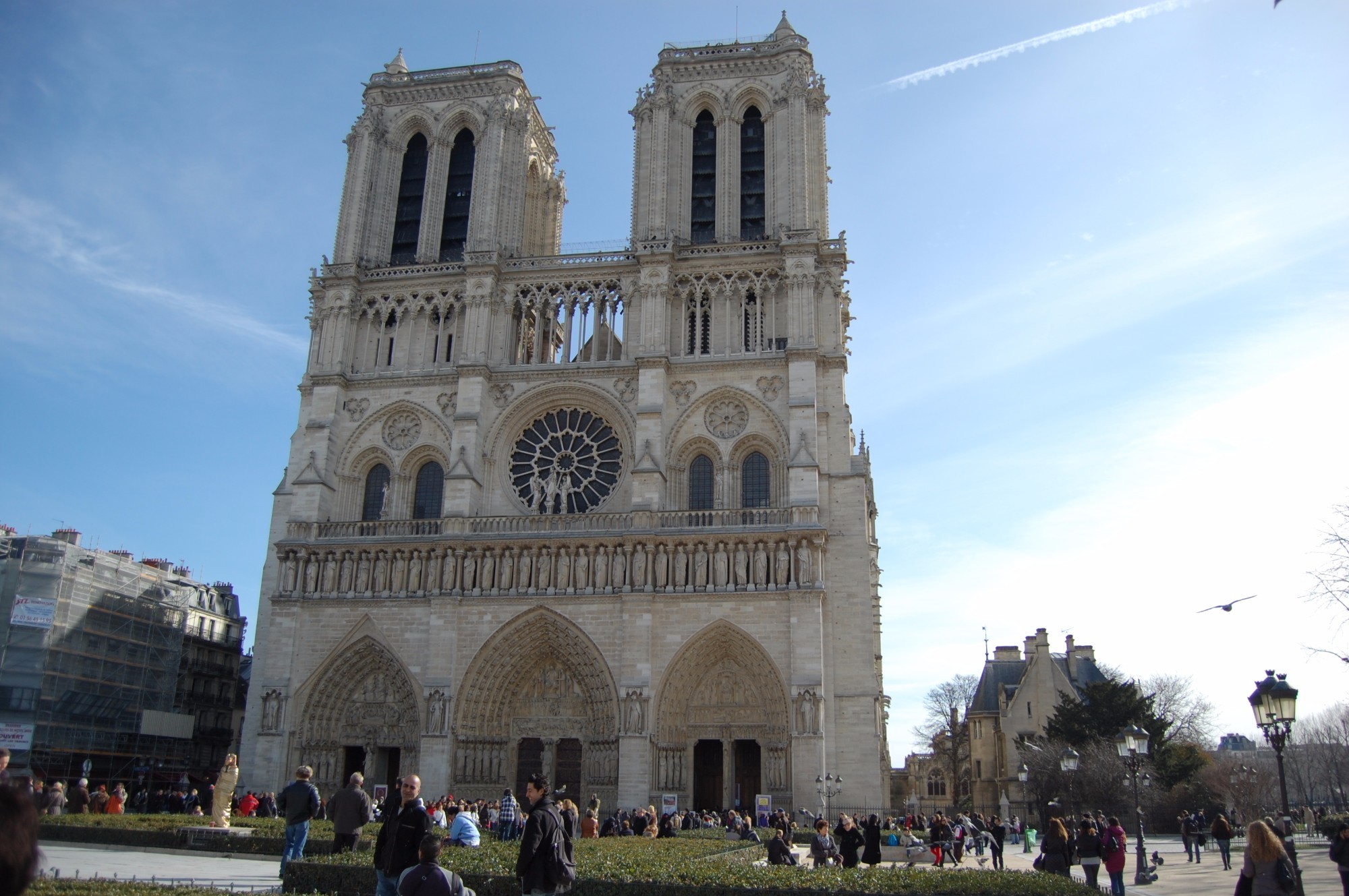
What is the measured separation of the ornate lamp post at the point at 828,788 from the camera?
87.6 ft

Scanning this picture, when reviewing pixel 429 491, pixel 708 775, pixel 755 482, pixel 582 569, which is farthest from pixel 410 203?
pixel 708 775

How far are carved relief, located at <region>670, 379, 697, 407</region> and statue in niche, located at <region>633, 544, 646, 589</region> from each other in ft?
16.7

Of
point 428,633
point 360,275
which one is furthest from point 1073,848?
point 360,275

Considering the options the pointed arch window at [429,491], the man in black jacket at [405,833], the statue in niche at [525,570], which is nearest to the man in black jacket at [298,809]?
the man in black jacket at [405,833]

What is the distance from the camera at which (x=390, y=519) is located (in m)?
32.0

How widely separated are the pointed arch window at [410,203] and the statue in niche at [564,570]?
1262 cm

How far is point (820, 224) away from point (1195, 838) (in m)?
20.5

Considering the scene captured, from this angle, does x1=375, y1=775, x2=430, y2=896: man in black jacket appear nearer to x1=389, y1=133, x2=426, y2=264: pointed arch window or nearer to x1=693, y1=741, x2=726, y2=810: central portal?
x1=693, y1=741, x2=726, y2=810: central portal

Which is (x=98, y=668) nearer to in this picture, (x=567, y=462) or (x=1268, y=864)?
(x=567, y=462)

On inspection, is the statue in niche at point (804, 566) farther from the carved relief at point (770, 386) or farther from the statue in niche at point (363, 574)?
the statue in niche at point (363, 574)

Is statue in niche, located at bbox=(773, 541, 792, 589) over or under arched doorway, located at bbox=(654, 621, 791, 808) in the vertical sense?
over

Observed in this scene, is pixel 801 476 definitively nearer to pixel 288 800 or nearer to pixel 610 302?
pixel 610 302

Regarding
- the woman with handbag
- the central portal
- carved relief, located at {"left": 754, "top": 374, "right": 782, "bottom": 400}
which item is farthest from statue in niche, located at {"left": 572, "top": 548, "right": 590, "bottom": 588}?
the woman with handbag

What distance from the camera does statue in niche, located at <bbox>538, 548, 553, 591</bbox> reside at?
1178 inches
